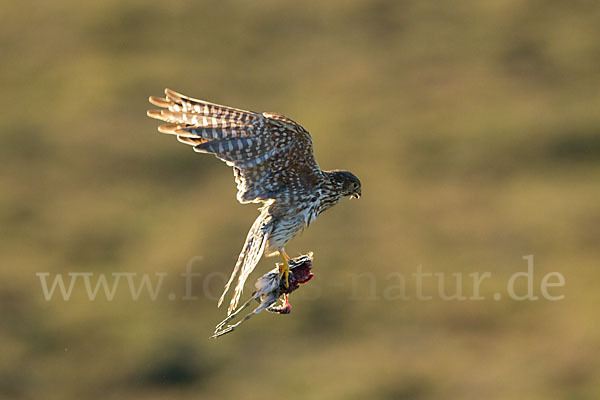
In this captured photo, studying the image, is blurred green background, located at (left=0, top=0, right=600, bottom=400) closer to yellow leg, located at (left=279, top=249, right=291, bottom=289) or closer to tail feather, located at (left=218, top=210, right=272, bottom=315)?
tail feather, located at (left=218, top=210, right=272, bottom=315)

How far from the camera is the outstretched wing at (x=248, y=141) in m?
9.36

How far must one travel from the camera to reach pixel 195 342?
2816 cm

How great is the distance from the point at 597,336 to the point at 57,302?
51.4ft

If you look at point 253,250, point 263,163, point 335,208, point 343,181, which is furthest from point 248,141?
point 335,208

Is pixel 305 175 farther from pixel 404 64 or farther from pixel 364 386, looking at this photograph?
pixel 404 64

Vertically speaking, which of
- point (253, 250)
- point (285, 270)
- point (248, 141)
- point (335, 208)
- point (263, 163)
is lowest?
point (285, 270)

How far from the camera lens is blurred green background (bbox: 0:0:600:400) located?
27812 millimetres

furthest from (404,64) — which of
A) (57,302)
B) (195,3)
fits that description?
(57,302)

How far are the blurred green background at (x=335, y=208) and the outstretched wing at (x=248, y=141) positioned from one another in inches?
557

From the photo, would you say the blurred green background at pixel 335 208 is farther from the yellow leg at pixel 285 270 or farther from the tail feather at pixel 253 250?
the yellow leg at pixel 285 270

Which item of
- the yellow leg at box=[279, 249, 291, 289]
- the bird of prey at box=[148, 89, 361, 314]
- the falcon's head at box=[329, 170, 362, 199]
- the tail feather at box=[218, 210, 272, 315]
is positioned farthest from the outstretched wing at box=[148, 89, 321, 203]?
the yellow leg at box=[279, 249, 291, 289]

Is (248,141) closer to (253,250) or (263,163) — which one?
(263,163)

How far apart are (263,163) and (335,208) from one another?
82.3 feet

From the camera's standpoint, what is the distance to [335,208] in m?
34.8
